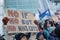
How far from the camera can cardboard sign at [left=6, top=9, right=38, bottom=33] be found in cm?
232

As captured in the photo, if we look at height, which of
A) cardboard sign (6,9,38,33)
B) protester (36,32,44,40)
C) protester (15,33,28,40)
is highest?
cardboard sign (6,9,38,33)

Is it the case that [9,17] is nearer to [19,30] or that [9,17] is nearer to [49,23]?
[19,30]

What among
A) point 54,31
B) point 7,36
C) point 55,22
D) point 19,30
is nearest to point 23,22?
Result: point 19,30

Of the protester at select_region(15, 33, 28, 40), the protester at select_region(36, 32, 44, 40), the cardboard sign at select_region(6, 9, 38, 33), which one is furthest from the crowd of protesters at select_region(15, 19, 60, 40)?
the protester at select_region(15, 33, 28, 40)

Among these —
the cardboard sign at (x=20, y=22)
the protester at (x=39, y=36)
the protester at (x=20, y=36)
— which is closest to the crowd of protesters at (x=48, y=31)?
the protester at (x=39, y=36)

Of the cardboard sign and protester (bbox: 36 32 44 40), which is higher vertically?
the cardboard sign

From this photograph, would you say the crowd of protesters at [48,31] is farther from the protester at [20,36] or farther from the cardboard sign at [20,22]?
the protester at [20,36]

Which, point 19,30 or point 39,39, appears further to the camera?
point 39,39

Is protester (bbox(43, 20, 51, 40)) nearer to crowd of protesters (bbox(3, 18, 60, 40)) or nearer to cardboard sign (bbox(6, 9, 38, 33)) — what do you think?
crowd of protesters (bbox(3, 18, 60, 40))

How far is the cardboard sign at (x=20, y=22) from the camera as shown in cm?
232

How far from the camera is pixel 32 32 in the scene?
8.48 ft

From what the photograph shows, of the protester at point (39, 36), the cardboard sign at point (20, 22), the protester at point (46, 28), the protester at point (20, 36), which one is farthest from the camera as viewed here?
the protester at point (46, 28)

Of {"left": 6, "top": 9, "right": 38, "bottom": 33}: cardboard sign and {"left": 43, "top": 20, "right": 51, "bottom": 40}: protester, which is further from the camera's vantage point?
{"left": 43, "top": 20, "right": 51, "bottom": 40}: protester

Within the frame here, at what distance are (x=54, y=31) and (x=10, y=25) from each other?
0.97 m
